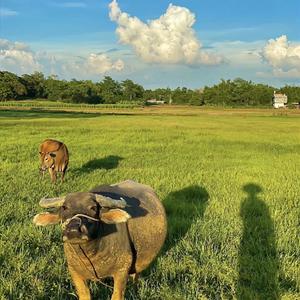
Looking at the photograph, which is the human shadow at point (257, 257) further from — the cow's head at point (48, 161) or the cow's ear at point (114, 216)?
the cow's head at point (48, 161)

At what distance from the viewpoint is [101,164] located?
48.8 ft

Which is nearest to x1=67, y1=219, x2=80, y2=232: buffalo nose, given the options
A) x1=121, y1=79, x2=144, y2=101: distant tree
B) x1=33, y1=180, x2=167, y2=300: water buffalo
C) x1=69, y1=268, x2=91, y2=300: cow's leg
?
x1=33, y1=180, x2=167, y2=300: water buffalo

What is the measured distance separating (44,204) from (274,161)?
47.8 feet

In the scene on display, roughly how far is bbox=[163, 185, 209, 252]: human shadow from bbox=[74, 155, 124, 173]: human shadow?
13.5 feet

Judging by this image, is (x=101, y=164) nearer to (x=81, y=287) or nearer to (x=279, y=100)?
(x=81, y=287)

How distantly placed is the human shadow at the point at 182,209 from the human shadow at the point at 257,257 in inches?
36.0

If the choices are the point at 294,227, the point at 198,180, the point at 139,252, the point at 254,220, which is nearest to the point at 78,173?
the point at 198,180

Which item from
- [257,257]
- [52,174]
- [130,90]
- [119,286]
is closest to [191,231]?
[257,257]

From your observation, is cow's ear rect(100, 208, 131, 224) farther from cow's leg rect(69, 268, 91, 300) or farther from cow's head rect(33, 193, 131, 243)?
cow's leg rect(69, 268, 91, 300)

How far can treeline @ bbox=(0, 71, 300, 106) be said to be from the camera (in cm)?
11432

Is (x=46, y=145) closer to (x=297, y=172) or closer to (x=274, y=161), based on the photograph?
(x=297, y=172)

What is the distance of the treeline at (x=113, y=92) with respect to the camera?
375 ft

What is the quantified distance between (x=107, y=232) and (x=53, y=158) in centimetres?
745

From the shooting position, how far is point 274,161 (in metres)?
17.4
